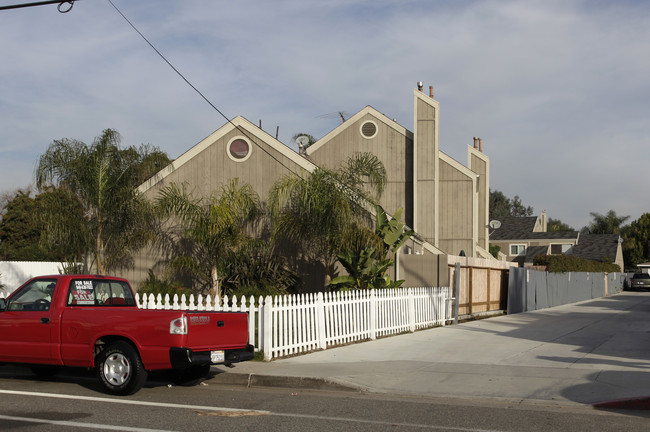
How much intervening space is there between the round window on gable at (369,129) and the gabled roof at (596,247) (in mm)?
48068

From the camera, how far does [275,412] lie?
8.22 meters

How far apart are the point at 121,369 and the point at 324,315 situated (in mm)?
5430

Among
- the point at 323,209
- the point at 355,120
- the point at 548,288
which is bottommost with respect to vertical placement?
the point at 548,288

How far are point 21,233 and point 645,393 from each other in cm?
4021

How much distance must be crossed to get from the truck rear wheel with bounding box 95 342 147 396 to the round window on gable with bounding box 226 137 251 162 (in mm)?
12165

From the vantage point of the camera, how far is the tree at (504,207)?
115 m

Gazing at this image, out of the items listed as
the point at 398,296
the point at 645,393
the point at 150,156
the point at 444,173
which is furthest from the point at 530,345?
the point at 444,173

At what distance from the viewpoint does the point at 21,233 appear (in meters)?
42.1

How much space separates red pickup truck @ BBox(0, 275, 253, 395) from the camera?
9.12 meters

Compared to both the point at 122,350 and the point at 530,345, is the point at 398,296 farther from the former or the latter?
the point at 122,350

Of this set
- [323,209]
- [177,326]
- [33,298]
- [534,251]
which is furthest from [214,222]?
[534,251]

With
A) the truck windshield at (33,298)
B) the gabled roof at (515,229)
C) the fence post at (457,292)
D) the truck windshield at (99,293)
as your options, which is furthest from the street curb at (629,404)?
the gabled roof at (515,229)

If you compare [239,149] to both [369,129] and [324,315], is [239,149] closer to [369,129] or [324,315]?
[324,315]

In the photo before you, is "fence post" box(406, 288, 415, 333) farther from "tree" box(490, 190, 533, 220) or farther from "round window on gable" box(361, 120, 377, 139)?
"tree" box(490, 190, 533, 220)
